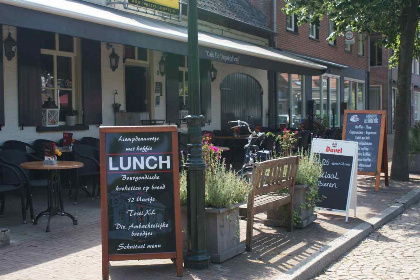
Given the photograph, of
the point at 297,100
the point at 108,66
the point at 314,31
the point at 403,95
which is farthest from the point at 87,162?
the point at 314,31

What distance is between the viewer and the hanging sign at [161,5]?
36.9 feet

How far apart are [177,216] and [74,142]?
5.27 metres

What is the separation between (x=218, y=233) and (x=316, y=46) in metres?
17.1

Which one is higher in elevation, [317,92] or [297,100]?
[317,92]

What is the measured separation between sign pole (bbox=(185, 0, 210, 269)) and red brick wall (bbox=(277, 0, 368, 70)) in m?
13.4

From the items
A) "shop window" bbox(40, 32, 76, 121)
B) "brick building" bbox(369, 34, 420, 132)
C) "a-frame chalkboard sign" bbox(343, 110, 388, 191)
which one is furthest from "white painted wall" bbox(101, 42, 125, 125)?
"brick building" bbox(369, 34, 420, 132)

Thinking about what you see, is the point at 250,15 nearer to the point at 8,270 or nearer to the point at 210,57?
the point at 210,57

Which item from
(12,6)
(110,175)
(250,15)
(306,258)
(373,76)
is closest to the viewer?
(110,175)

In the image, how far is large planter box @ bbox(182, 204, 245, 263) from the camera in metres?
5.16

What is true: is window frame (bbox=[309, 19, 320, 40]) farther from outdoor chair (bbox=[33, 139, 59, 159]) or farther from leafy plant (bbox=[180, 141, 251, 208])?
leafy plant (bbox=[180, 141, 251, 208])

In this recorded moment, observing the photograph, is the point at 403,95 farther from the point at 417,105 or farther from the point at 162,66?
the point at 417,105

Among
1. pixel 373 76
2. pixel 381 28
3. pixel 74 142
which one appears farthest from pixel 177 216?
pixel 373 76

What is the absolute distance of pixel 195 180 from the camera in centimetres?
497

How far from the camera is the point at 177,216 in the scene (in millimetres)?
4820
